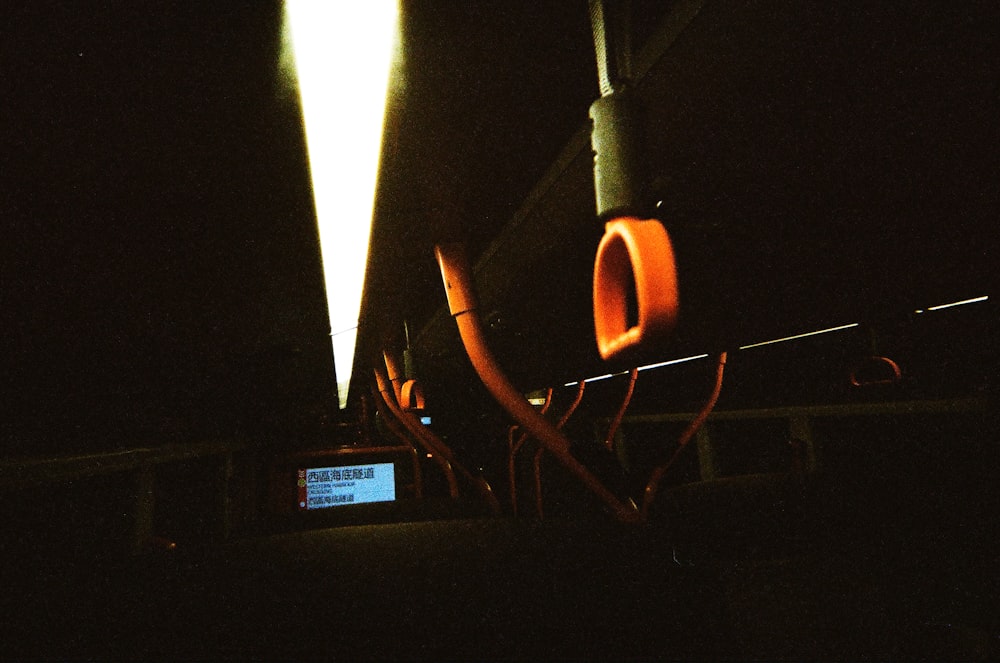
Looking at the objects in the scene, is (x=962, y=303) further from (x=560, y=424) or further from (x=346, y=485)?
(x=346, y=485)

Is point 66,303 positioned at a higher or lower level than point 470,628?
higher

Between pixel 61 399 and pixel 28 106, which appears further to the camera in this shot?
pixel 61 399

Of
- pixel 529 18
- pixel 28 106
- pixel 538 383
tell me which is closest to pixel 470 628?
pixel 529 18

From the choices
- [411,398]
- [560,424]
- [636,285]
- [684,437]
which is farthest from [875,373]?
[636,285]

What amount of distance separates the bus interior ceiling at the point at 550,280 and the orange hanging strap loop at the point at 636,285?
0.06ft

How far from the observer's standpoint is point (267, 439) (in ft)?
14.3

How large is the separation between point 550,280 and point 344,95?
1.32 metres

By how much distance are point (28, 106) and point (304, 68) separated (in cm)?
97

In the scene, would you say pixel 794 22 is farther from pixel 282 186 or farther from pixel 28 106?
pixel 28 106

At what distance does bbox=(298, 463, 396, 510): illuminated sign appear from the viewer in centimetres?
402

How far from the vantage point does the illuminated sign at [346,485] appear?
402cm

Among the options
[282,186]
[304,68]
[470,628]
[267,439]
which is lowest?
[470,628]

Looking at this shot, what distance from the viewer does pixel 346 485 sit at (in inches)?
162

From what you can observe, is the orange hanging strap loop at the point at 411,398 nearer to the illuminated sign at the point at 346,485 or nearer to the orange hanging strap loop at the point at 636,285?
the illuminated sign at the point at 346,485
